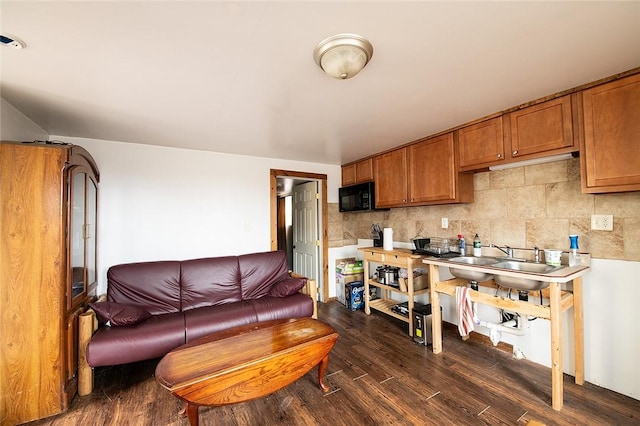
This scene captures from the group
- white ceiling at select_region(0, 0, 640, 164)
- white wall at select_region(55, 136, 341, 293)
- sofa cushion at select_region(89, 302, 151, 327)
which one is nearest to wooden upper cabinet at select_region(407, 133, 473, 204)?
white ceiling at select_region(0, 0, 640, 164)

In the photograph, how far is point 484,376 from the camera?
2.12 m

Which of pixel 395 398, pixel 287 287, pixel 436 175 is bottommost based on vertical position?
pixel 395 398

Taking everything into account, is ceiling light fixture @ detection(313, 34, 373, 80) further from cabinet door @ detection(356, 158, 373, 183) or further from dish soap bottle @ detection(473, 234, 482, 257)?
cabinet door @ detection(356, 158, 373, 183)

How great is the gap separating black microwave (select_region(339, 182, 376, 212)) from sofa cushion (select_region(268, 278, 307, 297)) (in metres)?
1.42

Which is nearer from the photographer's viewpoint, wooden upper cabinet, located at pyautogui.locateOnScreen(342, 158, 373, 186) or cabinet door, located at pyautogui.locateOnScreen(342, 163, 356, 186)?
wooden upper cabinet, located at pyautogui.locateOnScreen(342, 158, 373, 186)

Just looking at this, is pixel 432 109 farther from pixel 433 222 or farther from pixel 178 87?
pixel 178 87

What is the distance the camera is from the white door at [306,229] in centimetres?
425

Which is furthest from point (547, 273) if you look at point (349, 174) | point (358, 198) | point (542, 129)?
point (349, 174)

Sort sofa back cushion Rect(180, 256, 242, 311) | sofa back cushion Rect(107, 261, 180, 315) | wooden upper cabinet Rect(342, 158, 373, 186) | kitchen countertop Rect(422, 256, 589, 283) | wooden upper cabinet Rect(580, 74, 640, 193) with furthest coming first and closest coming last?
wooden upper cabinet Rect(342, 158, 373, 186), sofa back cushion Rect(180, 256, 242, 311), sofa back cushion Rect(107, 261, 180, 315), kitchen countertop Rect(422, 256, 589, 283), wooden upper cabinet Rect(580, 74, 640, 193)

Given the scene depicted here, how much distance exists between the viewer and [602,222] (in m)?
1.95

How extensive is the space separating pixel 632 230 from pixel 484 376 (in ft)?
5.02

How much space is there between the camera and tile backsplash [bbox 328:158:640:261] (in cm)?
189

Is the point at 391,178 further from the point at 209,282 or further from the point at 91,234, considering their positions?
the point at 91,234

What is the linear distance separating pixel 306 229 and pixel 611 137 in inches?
143
